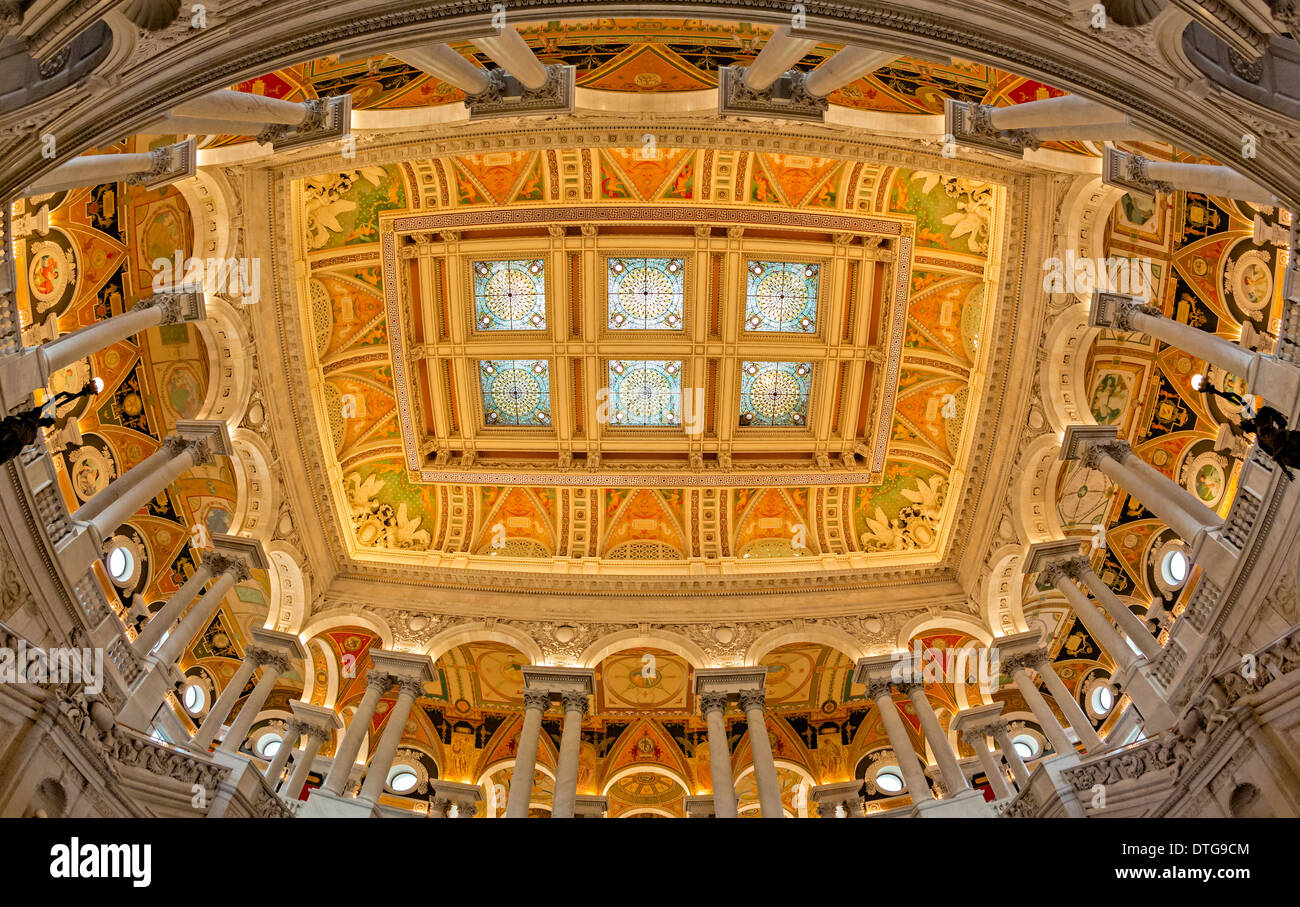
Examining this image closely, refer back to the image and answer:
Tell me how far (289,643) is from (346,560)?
2.70 m

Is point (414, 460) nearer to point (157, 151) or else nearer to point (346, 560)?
point (346, 560)

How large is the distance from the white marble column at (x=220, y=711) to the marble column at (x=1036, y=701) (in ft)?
44.1

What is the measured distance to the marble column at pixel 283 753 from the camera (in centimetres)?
1408

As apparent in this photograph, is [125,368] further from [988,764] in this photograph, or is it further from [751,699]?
[988,764]

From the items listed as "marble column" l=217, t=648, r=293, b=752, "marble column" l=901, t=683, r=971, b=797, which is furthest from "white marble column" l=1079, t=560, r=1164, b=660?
"marble column" l=217, t=648, r=293, b=752

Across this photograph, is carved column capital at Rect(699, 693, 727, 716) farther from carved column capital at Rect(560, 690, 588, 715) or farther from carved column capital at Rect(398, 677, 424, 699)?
carved column capital at Rect(398, 677, 424, 699)

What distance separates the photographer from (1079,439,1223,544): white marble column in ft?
37.6

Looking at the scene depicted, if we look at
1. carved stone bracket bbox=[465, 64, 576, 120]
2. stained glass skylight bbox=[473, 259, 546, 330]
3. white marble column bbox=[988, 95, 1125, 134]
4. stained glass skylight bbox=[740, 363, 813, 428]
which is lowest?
white marble column bbox=[988, 95, 1125, 134]

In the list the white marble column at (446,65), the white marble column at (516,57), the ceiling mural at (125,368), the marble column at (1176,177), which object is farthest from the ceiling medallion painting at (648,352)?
the white marble column at (446,65)

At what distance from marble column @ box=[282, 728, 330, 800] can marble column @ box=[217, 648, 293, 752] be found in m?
1.04

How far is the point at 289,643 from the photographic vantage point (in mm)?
15758

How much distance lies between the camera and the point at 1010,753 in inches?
603

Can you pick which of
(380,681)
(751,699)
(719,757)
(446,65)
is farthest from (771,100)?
(380,681)
